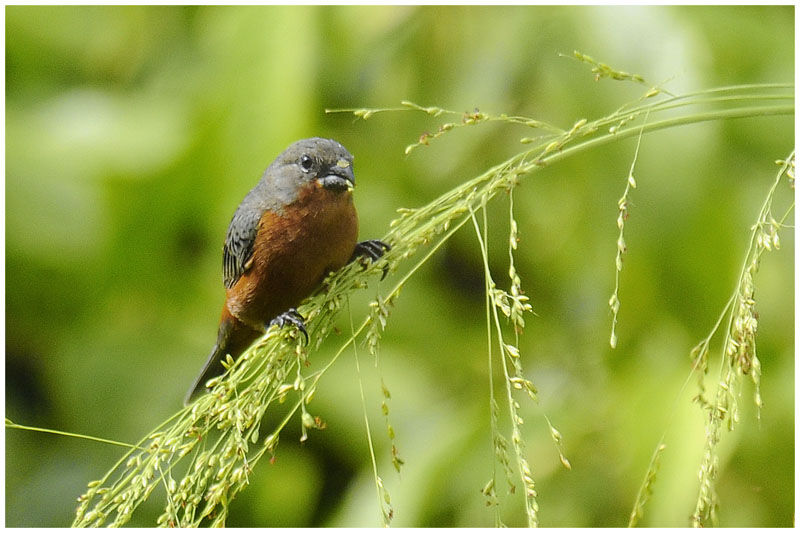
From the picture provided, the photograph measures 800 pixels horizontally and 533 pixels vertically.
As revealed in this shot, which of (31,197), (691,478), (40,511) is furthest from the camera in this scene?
(31,197)

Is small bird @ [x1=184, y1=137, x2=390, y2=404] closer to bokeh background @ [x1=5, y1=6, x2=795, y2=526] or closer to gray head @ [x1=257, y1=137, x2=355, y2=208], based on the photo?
gray head @ [x1=257, y1=137, x2=355, y2=208]

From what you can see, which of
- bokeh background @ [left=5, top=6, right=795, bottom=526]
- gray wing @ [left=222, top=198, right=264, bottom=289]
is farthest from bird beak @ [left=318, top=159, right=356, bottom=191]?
bokeh background @ [left=5, top=6, right=795, bottom=526]

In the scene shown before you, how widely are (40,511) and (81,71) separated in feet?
6.20

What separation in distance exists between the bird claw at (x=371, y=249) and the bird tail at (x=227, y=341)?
1.93ft

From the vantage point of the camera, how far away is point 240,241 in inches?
122

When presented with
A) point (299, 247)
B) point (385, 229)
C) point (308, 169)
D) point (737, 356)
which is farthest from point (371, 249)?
point (737, 356)

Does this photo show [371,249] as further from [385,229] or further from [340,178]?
[385,229]

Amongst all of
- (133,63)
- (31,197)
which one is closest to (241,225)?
(31,197)

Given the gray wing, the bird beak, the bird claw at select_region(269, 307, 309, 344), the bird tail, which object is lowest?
the bird tail

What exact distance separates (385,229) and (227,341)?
788mm

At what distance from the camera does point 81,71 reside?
393 centimetres

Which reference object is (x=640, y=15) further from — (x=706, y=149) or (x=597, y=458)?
(x=597, y=458)

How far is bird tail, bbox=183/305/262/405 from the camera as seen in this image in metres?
3.30

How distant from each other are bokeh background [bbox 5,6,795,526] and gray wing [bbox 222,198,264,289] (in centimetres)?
37
